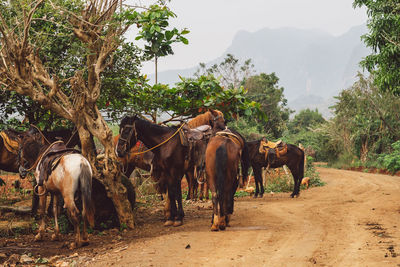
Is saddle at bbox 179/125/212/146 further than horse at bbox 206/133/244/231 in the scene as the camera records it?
Yes

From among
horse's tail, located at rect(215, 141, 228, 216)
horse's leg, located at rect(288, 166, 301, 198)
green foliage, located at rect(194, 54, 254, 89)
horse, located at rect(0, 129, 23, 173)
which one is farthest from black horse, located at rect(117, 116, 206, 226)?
green foliage, located at rect(194, 54, 254, 89)

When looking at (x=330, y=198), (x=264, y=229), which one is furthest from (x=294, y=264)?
(x=330, y=198)

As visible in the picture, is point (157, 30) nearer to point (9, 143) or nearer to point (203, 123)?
point (203, 123)

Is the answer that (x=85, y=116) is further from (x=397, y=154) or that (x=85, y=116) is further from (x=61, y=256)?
(x=397, y=154)

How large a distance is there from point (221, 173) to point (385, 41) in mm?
9024

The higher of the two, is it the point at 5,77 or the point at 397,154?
the point at 5,77

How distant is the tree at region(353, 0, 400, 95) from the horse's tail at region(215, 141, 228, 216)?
7507 mm

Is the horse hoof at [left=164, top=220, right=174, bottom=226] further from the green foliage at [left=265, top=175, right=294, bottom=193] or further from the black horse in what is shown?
the green foliage at [left=265, top=175, right=294, bottom=193]

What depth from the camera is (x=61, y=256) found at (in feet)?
20.1

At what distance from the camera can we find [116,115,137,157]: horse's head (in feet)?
25.6

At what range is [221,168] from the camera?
24.4 feet

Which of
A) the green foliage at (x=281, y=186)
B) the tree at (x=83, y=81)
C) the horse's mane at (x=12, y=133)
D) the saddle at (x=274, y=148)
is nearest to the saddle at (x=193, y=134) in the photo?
the tree at (x=83, y=81)

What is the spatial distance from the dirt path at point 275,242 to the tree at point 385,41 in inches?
191

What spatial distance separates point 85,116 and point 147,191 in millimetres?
7394
